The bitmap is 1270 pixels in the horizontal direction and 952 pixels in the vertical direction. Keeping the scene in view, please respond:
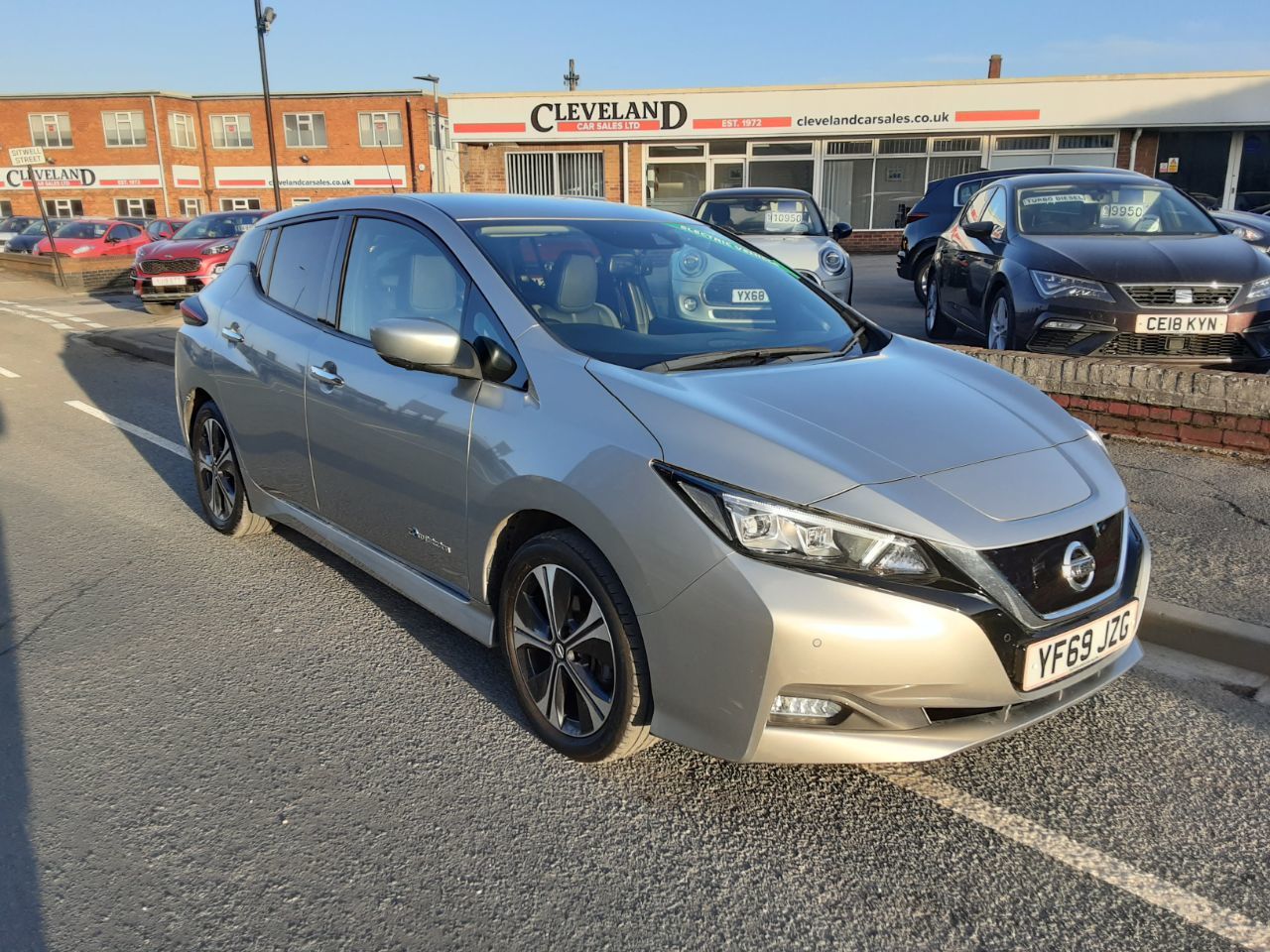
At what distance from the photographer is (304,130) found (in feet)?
157

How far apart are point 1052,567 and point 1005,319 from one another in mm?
5291

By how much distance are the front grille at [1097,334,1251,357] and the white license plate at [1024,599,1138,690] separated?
4132 mm

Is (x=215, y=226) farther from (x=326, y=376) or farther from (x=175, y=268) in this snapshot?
(x=326, y=376)

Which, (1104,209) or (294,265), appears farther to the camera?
(1104,209)

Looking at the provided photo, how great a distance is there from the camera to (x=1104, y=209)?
767 cm

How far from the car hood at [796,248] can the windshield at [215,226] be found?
10415 millimetres

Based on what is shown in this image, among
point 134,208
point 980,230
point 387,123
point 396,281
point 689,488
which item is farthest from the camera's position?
point 134,208

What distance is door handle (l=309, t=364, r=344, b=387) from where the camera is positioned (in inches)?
148

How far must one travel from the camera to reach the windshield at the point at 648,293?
10.6ft

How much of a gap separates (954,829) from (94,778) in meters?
2.54

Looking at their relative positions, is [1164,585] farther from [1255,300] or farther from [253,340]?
[253,340]

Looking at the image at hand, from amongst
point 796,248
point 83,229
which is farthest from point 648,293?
point 83,229

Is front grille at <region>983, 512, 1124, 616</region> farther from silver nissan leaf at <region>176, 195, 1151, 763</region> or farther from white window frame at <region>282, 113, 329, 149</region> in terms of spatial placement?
white window frame at <region>282, 113, 329, 149</region>

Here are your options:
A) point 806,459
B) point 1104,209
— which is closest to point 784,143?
point 1104,209
